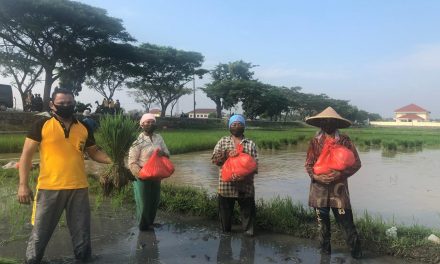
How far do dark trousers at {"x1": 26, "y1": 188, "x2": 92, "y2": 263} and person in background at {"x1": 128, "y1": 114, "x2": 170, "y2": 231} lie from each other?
3.29 feet

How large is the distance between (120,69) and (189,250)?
29232mm

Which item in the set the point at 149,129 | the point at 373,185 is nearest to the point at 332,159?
the point at 149,129

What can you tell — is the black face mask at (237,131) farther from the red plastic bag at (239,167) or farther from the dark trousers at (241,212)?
the dark trousers at (241,212)

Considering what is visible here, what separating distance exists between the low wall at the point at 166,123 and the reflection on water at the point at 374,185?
9.76 ft

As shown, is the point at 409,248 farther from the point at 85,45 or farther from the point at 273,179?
the point at 85,45

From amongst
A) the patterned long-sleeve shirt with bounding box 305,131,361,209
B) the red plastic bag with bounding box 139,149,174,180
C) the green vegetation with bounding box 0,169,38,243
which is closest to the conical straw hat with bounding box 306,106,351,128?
the patterned long-sleeve shirt with bounding box 305,131,361,209

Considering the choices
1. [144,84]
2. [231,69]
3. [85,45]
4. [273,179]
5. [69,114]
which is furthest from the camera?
[231,69]

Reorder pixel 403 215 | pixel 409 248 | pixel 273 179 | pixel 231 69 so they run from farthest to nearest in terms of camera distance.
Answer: pixel 231 69, pixel 273 179, pixel 403 215, pixel 409 248

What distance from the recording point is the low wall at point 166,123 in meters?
20.8

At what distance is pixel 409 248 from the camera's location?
4.34 meters

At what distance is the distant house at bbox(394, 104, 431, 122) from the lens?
107 meters

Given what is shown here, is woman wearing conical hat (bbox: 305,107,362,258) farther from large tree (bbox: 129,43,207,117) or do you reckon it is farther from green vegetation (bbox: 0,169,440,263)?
large tree (bbox: 129,43,207,117)

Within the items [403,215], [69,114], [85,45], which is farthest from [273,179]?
[85,45]

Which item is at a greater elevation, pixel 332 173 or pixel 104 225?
pixel 332 173
